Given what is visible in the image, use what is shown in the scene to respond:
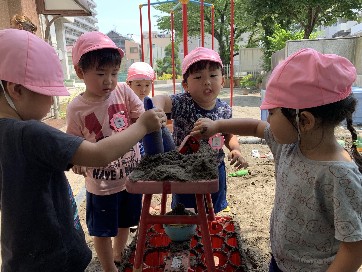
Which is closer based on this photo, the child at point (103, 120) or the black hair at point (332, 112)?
the black hair at point (332, 112)

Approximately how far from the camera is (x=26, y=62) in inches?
44.1

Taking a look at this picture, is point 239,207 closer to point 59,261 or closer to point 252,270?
point 252,270

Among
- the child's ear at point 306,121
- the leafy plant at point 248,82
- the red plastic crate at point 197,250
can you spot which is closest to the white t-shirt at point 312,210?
the child's ear at point 306,121

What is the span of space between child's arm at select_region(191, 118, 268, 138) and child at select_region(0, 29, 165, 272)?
435 mm

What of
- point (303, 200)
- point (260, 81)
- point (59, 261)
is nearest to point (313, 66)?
point (303, 200)

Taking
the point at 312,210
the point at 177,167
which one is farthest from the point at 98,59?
the point at 312,210

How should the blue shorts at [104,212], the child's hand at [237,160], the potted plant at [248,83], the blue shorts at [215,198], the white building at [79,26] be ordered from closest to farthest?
the child's hand at [237,160] → the blue shorts at [104,212] → the blue shorts at [215,198] → the potted plant at [248,83] → the white building at [79,26]

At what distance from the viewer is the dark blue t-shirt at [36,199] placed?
1.12 m

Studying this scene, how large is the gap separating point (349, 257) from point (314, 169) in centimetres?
29

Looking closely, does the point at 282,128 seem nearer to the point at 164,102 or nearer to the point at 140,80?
the point at 164,102

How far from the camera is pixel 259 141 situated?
237 inches

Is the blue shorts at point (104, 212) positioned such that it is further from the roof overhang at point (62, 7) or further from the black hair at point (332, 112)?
the roof overhang at point (62, 7)

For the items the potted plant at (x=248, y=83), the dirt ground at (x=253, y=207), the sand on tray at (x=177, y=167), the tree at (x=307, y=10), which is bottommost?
the dirt ground at (x=253, y=207)

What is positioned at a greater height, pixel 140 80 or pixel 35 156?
pixel 140 80
